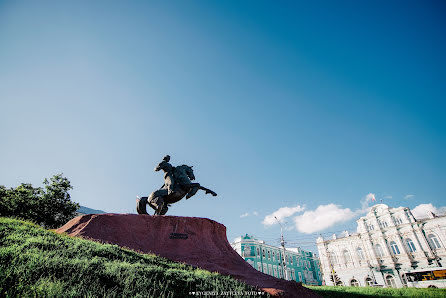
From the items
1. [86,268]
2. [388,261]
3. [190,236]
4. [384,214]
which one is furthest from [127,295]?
[384,214]

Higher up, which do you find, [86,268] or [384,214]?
[384,214]

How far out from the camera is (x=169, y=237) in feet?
27.9

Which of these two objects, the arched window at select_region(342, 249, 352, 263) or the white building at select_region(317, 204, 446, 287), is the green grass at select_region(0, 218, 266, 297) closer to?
the white building at select_region(317, 204, 446, 287)

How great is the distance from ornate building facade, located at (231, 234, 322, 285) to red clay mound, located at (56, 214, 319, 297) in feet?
117

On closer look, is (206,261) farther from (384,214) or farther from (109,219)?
(384,214)

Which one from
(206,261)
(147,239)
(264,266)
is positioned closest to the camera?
(206,261)

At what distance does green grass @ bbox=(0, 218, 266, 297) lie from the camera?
3.43m

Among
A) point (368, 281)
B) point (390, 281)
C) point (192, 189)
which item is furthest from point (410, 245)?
point (192, 189)

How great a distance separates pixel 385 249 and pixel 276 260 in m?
20.0

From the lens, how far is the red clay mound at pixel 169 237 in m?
7.68

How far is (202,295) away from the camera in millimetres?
4316

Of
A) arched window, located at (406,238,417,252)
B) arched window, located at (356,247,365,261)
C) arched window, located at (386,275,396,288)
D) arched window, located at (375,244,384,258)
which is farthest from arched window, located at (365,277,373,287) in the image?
arched window, located at (406,238,417,252)

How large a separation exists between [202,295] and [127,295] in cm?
140

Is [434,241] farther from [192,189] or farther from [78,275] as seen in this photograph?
[78,275]
